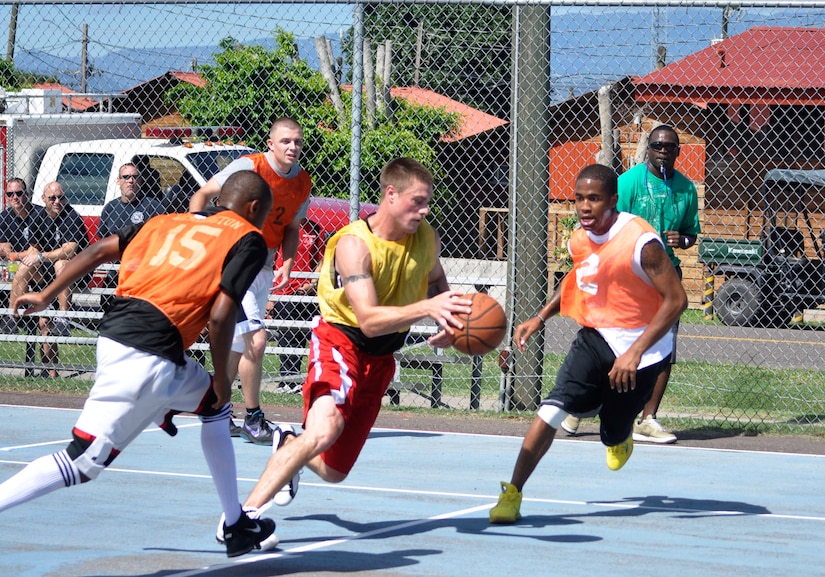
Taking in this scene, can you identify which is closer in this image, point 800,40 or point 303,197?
point 303,197

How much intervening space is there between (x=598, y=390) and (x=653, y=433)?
2812 mm

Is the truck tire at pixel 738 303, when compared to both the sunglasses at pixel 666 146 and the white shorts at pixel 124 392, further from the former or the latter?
the white shorts at pixel 124 392

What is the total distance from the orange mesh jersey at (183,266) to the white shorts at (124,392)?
204 millimetres

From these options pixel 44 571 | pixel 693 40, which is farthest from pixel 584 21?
pixel 44 571

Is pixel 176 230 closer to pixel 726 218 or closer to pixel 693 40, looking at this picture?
pixel 693 40

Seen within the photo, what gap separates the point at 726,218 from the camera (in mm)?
25047

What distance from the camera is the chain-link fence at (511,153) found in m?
10.3

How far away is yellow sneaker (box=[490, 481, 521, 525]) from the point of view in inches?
255

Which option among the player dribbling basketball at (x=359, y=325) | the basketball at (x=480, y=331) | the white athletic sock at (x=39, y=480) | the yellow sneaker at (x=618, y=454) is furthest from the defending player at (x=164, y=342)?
the yellow sneaker at (x=618, y=454)

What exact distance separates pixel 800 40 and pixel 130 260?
17.9 meters

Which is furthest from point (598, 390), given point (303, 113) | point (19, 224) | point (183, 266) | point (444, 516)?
point (303, 113)

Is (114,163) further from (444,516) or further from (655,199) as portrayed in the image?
(444,516)

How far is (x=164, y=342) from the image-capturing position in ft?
16.9

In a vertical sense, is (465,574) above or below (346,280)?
below
